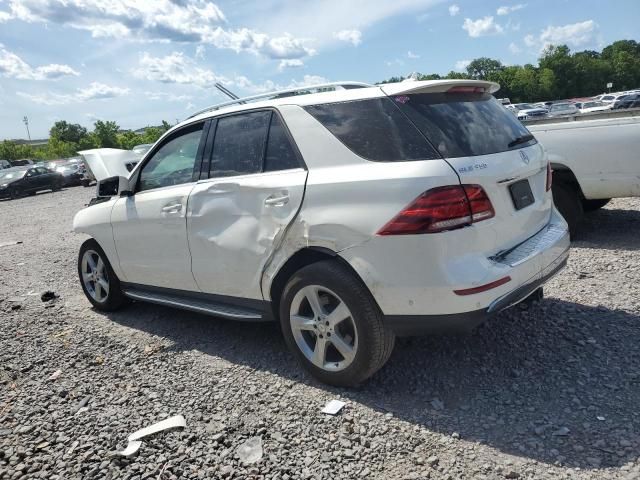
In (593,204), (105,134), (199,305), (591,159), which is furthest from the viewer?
(105,134)

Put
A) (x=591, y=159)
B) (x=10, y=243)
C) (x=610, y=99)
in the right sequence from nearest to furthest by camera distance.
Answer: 1. (x=591, y=159)
2. (x=10, y=243)
3. (x=610, y=99)

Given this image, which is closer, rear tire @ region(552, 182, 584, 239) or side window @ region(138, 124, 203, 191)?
side window @ region(138, 124, 203, 191)

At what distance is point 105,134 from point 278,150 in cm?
9051

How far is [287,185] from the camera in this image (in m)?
3.31

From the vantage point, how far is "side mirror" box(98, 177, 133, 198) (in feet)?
15.2

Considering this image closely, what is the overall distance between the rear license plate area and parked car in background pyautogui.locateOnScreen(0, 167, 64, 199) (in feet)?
88.2

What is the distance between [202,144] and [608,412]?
3247mm

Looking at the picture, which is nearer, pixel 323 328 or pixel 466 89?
pixel 323 328

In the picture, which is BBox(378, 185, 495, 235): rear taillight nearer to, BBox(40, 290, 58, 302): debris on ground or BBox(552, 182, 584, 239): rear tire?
BBox(552, 182, 584, 239): rear tire

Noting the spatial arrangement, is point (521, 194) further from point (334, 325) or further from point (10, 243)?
point (10, 243)

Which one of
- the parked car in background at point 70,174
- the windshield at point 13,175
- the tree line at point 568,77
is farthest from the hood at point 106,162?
the tree line at point 568,77

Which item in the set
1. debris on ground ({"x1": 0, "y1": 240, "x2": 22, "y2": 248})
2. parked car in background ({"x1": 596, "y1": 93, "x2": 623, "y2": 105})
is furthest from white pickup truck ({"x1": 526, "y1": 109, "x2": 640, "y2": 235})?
parked car in background ({"x1": 596, "y1": 93, "x2": 623, "y2": 105})

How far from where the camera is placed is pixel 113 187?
4.91 meters

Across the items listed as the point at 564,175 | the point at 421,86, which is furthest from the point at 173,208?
the point at 564,175
